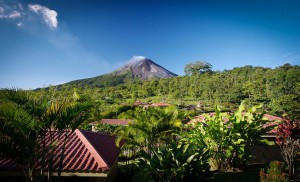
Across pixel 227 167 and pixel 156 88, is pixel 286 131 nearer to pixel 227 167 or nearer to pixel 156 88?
pixel 227 167

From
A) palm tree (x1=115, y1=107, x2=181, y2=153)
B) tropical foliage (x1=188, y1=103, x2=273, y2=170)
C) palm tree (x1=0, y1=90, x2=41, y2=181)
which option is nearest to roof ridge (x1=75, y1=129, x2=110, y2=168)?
palm tree (x1=115, y1=107, x2=181, y2=153)

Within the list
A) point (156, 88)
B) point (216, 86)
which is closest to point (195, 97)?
point (216, 86)

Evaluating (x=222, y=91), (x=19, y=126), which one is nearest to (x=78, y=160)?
(x=19, y=126)

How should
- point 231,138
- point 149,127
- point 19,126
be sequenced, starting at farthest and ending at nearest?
1. point 149,127
2. point 231,138
3. point 19,126

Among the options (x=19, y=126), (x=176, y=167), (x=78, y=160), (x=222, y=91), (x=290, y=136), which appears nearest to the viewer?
(x=19, y=126)

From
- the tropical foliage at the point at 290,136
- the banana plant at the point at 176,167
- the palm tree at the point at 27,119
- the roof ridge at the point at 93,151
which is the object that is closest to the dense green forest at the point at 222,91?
the roof ridge at the point at 93,151

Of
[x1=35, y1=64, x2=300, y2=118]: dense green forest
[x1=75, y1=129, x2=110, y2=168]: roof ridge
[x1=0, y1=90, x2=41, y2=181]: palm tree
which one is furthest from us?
[x1=35, y1=64, x2=300, y2=118]: dense green forest

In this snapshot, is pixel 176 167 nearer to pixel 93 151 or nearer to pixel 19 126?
pixel 93 151

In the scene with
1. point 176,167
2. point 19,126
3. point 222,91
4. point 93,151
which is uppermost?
point 222,91

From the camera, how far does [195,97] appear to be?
7156 centimetres

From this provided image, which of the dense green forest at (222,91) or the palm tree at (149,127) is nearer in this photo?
the palm tree at (149,127)

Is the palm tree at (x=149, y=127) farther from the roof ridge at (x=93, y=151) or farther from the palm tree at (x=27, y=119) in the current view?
the palm tree at (x=27, y=119)

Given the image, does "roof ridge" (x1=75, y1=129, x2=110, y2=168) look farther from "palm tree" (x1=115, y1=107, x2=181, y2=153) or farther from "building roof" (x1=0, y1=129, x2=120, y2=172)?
"palm tree" (x1=115, y1=107, x2=181, y2=153)

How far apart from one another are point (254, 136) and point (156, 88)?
7691 cm
